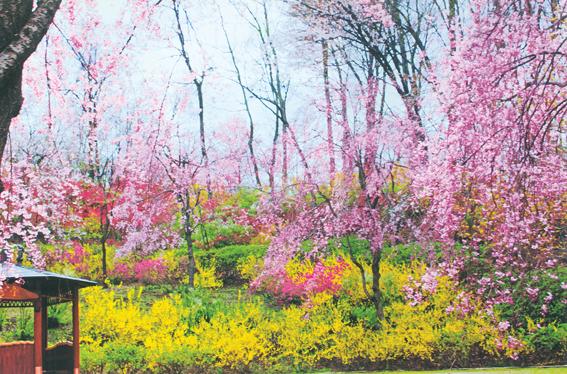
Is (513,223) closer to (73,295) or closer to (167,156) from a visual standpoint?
(73,295)

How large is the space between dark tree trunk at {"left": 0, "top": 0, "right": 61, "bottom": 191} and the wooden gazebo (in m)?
1.46

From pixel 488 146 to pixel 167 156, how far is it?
7220 millimetres

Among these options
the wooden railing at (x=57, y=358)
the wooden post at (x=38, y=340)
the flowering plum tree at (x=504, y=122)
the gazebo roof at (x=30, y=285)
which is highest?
the flowering plum tree at (x=504, y=122)

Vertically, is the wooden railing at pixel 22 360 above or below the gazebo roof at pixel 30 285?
below

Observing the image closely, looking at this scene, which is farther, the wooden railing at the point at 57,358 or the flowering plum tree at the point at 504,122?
the wooden railing at the point at 57,358

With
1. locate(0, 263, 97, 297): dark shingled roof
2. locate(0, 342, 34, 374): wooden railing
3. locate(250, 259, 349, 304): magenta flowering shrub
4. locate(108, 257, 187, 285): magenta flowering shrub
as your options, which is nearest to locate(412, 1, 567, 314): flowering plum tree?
locate(250, 259, 349, 304): magenta flowering shrub

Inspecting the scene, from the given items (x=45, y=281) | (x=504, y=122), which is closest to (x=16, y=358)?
(x=45, y=281)

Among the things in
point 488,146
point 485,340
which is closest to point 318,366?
point 485,340

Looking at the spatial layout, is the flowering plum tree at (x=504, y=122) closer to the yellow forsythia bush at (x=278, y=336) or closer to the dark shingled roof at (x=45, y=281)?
the yellow forsythia bush at (x=278, y=336)

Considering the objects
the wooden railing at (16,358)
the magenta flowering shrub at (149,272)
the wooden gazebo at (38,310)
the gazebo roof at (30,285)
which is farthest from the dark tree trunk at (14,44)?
the magenta flowering shrub at (149,272)

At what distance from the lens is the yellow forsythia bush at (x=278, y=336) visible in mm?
5070

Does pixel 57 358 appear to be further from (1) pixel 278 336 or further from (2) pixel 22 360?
(1) pixel 278 336

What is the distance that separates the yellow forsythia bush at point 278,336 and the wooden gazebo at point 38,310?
346 mm

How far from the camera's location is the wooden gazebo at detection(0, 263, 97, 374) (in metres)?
4.00
